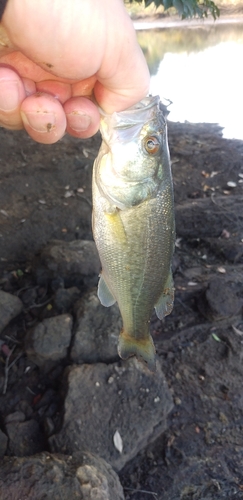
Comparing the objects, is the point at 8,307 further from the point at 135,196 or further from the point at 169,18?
the point at 169,18

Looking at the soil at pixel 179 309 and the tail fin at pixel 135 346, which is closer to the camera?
the tail fin at pixel 135 346

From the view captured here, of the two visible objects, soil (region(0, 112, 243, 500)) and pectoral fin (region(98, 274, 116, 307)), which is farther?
soil (region(0, 112, 243, 500))

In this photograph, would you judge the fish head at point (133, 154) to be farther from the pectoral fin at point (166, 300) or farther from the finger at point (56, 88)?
the pectoral fin at point (166, 300)

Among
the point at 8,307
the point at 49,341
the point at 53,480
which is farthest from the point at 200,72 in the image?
the point at 53,480

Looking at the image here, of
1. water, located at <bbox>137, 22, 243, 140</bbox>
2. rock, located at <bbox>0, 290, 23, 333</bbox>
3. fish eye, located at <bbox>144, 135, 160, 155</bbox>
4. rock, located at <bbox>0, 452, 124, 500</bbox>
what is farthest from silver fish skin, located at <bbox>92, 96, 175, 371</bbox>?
water, located at <bbox>137, 22, 243, 140</bbox>

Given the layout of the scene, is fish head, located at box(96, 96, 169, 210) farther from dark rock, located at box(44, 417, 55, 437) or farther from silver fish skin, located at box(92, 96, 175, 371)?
dark rock, located at box(44, 417, 55, 437)

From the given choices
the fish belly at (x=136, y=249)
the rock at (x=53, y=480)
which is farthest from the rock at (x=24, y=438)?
the fish belly at (x=136, y=249)
